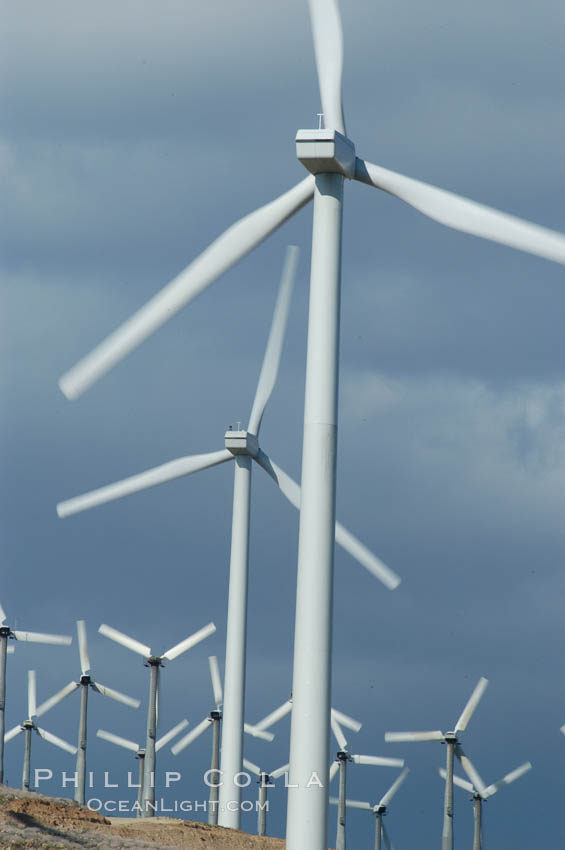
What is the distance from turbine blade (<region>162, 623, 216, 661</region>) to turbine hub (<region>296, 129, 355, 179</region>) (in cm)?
4643

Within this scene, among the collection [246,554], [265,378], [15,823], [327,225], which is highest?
[265,378]

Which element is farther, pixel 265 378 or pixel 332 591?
pixel 265 378

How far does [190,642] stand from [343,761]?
85.7ft

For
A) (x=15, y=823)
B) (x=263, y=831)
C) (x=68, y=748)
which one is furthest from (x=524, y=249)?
(x=68, y=748)

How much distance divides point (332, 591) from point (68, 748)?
7501 centimetres

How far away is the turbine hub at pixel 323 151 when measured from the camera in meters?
34.4

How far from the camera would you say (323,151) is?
3447 cm

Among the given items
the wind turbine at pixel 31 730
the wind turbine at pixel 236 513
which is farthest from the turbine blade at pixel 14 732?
the wind turbine at pixel 236 513

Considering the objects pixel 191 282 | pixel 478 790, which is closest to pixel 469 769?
pixel 478 790

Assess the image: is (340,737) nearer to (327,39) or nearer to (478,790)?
(478,790)

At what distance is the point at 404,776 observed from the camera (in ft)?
330

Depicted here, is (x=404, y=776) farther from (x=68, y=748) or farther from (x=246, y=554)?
(x=246, y=554)

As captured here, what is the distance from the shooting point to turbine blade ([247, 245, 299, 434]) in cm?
5316

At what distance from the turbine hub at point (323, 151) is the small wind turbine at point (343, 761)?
2353 inches
